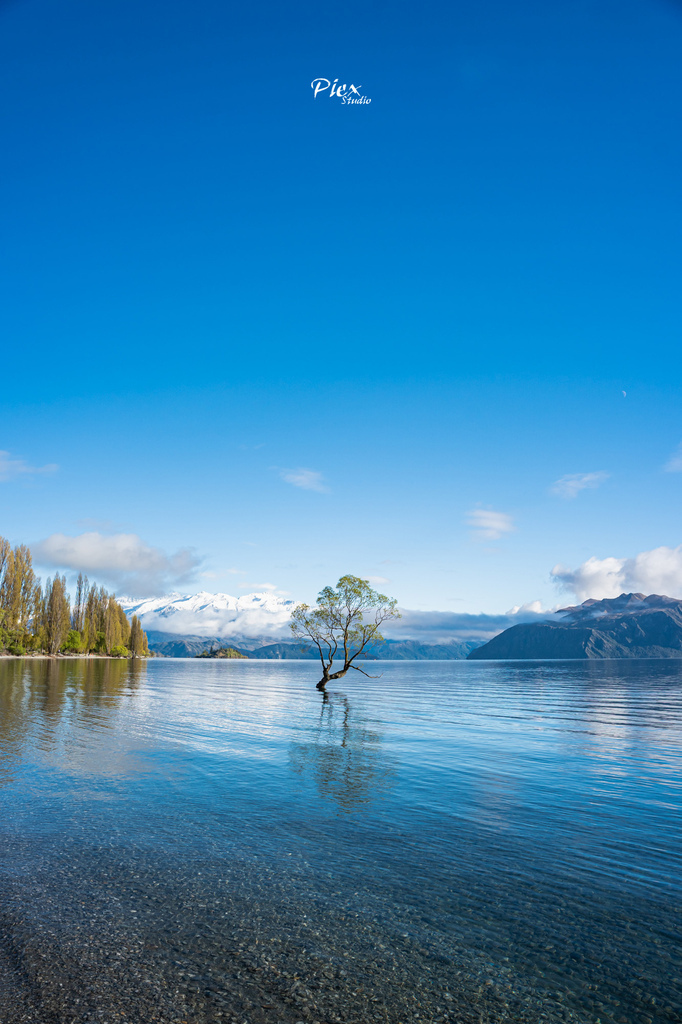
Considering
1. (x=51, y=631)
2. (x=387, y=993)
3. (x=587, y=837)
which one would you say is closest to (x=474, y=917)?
(x=387, y=993)

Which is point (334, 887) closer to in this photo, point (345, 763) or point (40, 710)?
point (345, 763)

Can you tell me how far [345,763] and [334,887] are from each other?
17.0m

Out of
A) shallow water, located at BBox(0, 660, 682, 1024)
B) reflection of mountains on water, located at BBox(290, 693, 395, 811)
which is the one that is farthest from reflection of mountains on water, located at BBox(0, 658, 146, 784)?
reflection of mountains on water, located at BBox(290, 693, 395, 811)

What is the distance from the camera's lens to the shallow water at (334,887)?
10188 mm

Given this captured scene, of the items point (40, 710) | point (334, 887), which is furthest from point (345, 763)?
point (40, 710)

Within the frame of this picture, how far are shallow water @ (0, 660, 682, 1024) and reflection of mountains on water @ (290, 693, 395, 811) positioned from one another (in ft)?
0.70

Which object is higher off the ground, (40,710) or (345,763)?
(345,763)

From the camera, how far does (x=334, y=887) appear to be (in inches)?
588

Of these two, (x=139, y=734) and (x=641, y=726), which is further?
(x=641, y=726)

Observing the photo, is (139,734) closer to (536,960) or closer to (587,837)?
(587,837)

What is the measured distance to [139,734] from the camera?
Answer: 40344 millimetres

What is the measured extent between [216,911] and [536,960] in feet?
24.6

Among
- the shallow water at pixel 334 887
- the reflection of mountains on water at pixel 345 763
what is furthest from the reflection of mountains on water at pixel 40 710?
the reflection of mountains on water at pixel 345 763

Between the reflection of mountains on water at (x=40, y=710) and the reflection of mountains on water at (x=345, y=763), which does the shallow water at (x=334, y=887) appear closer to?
the reflection of mountains on water at (x=345, y=763)
